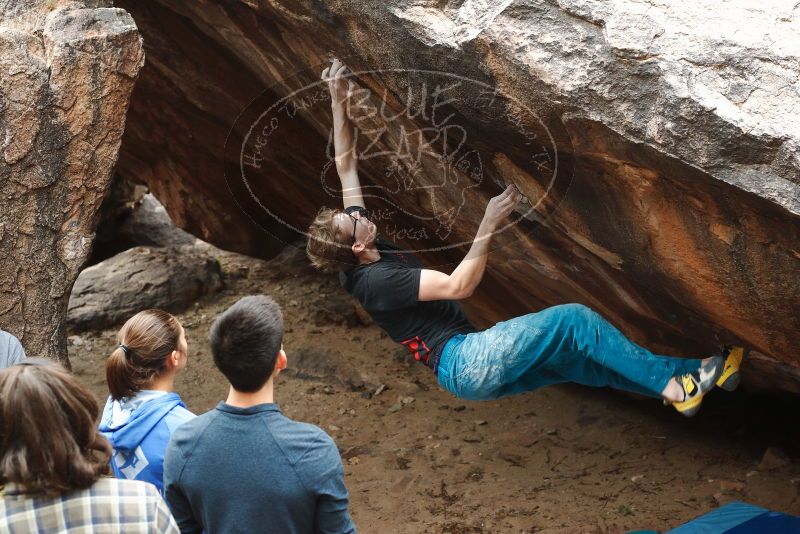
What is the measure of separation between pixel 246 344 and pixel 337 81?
1.74 metres

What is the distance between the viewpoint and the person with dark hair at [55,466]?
1.74 meters

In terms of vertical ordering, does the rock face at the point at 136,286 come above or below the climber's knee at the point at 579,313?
below

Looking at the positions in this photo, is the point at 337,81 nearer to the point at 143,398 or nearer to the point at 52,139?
the point at 52,139

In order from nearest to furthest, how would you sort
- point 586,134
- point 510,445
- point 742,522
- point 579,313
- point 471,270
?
1. point 586,134
2. point 471,270
3. point 579,313
4. point 742,522
5. point 510,445

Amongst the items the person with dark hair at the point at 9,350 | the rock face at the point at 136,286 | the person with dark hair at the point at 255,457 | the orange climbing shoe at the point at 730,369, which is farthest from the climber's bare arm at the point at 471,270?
the rock face at the point at 136,286

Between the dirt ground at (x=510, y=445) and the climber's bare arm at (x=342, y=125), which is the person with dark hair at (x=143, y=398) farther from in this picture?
the dirt ground at (x=510, y=445)

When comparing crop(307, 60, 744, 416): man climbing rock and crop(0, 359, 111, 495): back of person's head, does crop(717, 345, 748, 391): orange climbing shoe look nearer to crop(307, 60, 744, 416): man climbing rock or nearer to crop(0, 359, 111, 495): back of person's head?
crop(307, 60, 744, 416): man climbing rock

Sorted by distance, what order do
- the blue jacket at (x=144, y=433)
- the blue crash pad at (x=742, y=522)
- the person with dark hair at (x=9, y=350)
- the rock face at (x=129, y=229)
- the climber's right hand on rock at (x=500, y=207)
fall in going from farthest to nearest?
the rock face at (x=129, y=229), the blue crash pad at (x=742, y=522), the climber's right hand on rock at (x=500, y=207), the person with dark hair at (x=9, y=350), the blue jacket at (x=144, y=433)

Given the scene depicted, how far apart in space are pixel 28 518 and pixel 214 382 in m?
4.39

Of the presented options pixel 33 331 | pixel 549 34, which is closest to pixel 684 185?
pixel 549 34

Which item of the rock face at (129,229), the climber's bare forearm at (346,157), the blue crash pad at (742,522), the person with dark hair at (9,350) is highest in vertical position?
the climber's bare forearm at (346,157)

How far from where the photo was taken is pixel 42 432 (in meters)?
1.74

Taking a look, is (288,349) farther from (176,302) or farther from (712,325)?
(712,325)

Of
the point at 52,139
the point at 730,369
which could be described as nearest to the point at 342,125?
the point at 52,139
